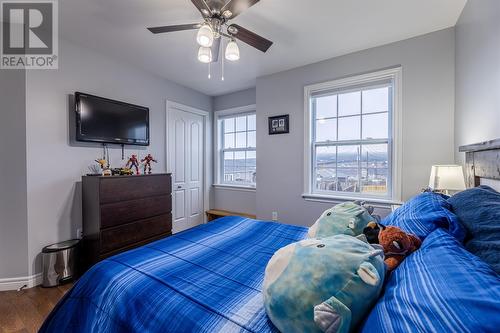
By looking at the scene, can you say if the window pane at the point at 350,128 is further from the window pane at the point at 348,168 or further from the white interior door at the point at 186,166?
the white interior door at the point at 186,166

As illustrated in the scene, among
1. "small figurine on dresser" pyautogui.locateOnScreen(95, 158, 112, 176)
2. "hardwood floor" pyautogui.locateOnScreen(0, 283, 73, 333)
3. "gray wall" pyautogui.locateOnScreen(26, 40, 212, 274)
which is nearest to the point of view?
"hardwood floor" pyautogui.locateOnScreen(0, 283, 73, 333)

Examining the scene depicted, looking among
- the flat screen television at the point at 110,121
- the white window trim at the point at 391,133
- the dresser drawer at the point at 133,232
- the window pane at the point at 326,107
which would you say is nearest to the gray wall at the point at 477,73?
the white window trim at the point at 391,133

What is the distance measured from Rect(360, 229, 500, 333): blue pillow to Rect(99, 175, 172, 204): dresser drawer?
262 centimetres

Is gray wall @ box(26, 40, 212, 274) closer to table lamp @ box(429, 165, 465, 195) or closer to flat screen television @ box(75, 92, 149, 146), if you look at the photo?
flat screen television @ box(75, 92, 149, 146)

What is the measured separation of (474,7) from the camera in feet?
5.63

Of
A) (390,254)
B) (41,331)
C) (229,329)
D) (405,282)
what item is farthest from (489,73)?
(41,331)

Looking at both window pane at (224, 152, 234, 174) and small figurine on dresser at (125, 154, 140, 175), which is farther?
window pane at (224, 152, 234, 174)

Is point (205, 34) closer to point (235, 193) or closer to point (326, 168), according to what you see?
point (326, 168)

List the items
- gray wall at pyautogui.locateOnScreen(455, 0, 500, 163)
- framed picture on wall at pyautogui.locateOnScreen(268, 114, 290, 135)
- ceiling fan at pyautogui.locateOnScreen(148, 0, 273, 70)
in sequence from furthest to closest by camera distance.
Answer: framed picture on wall at pyautogui.locateOnScreen(268, 114, 290, 135), ceiling fan at pyautogui.locateOnScreen(148, 0, 273, 70), gray wall at pyautogui.locateOnScreen(455, 0, 500, 163)

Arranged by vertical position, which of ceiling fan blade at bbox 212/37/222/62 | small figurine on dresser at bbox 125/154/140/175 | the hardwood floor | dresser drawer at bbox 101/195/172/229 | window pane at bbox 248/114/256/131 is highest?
ceiling fan blade at bbox 212/37/222/62

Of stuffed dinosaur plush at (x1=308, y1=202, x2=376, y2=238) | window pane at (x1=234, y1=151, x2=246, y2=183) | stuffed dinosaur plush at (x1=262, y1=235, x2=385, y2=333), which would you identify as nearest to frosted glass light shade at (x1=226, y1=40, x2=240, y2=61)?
stuffed dinosaur plush at (x1=308, y1=202, x2=376, y2=238)

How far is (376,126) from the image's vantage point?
2738 millimetres

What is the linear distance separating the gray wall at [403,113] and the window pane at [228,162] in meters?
0.93

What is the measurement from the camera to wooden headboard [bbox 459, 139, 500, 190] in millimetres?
1232
